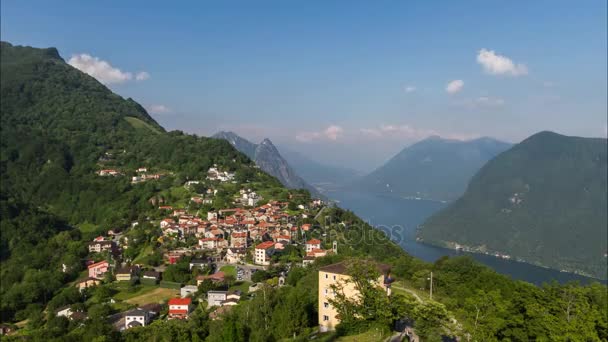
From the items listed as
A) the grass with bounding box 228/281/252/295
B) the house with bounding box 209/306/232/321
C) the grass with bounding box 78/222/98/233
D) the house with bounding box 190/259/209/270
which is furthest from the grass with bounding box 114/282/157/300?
the grass with bounding box 78/222/98/233

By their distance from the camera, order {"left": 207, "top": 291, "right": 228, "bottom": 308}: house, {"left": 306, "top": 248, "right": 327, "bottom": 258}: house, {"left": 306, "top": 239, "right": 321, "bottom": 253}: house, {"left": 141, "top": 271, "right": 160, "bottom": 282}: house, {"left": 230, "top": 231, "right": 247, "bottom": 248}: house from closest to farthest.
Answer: {"left": 207, "top": 291, "right": 228, "bottom": 308}: house
{"left": 141, "top": 271, "right": 160, "bottom": 282}: house
{"left": 306, "top": 248, "right": 327, "bottom": 258}: house
{"left": 306, "top": 239, "right": 321, "bottom": 253}: house
{"left": 230, "top": 231, "right": 247, "bottom": 248}: house

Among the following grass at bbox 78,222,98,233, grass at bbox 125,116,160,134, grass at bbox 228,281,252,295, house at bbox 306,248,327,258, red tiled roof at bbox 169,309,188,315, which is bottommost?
red tiled roof at bbox 169,309,188,315

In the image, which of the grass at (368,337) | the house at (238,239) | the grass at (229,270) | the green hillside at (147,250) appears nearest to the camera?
the grass at (368,337)

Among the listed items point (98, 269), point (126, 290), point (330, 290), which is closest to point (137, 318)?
point (126, 290)

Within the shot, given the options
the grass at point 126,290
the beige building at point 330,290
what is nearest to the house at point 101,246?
the grass at point 126,290

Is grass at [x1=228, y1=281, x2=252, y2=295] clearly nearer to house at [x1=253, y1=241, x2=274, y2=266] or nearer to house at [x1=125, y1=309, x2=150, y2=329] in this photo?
house at [x1=253, y1=241, x2=274, y2=266]

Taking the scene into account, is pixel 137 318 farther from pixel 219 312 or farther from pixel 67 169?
pixel 67 169

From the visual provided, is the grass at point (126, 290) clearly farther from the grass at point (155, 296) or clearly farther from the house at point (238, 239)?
the house at point (238, 239)
